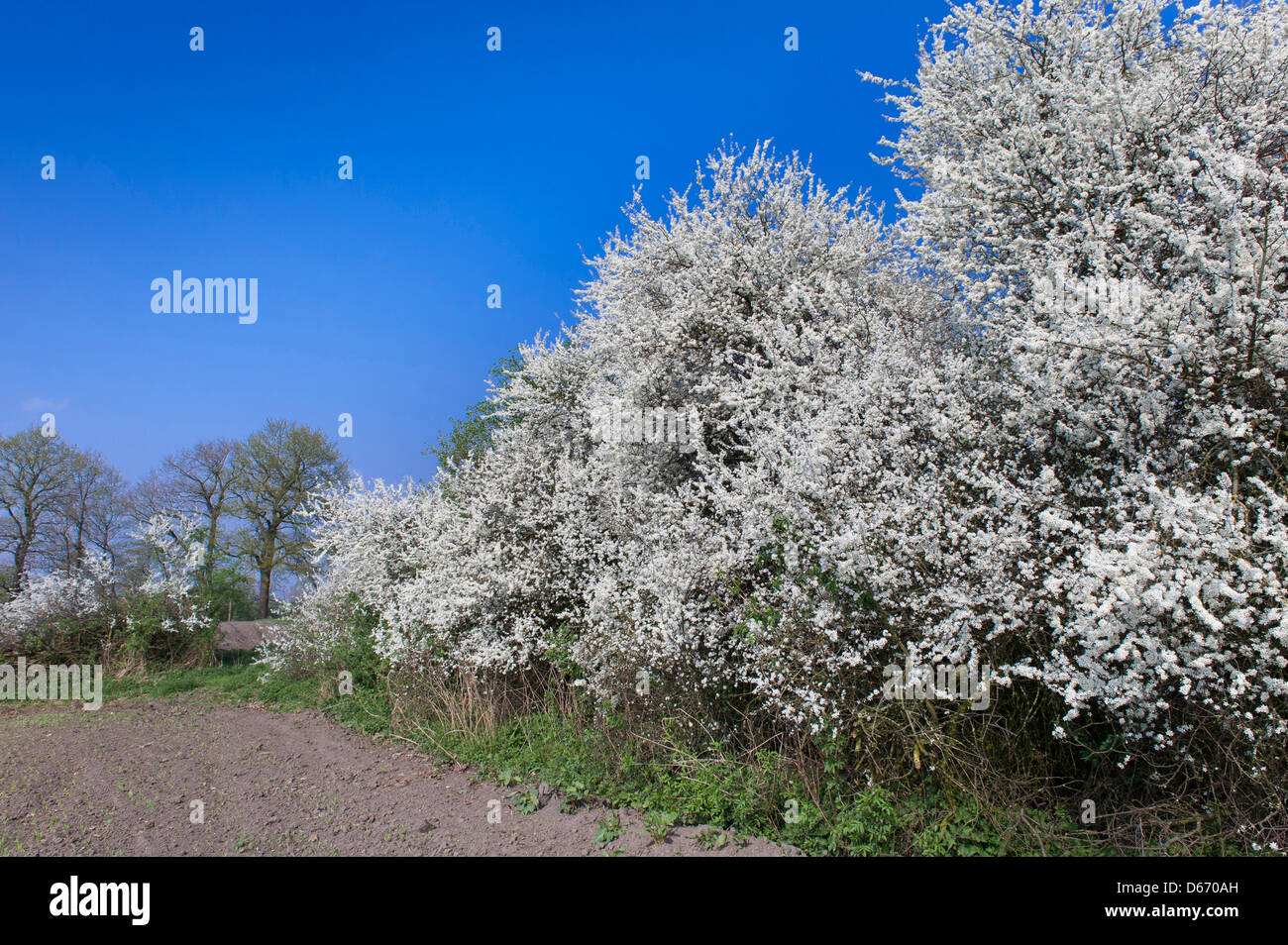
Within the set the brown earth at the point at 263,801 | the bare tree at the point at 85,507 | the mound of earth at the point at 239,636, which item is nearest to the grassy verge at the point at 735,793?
the brown earth at the point at 263,801

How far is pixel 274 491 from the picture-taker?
30562 mm

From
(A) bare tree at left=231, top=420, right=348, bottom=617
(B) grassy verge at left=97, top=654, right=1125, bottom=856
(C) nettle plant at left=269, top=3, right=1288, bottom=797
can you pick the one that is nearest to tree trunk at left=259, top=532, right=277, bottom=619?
(A) bare tree at left=231, top=420, right=348, bottom=617

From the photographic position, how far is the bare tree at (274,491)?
30.0 meters

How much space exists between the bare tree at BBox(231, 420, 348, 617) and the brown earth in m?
22.4

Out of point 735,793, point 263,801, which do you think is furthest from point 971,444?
point 263,801

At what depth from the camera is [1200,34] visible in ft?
23.2

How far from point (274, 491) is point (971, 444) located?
104 feet

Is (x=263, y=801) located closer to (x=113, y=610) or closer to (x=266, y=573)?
(x=113, y=610)

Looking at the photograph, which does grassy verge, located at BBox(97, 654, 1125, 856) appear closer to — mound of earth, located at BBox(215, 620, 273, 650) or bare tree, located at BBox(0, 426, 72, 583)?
mound of earth, located at BBox(215, 620, 273, 650)

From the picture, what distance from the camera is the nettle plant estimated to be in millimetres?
4227
